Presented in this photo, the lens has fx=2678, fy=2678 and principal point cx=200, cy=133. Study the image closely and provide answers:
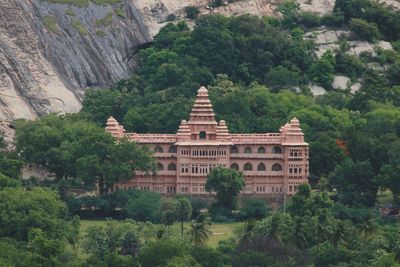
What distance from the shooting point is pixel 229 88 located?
452 ft

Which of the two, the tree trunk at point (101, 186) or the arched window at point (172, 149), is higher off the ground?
the arched window at point (172, 149)

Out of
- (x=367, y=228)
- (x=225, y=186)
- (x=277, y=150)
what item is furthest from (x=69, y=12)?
(x=367, y=228)

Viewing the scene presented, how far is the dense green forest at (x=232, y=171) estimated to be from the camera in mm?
107562

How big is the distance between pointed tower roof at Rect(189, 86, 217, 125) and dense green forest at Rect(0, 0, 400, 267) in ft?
10.8

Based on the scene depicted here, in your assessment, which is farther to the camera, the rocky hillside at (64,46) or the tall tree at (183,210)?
the rocky hillside at (64,46)

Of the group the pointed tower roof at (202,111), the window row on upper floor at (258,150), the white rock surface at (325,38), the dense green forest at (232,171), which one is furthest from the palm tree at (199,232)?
the white rock surface at (325,38)

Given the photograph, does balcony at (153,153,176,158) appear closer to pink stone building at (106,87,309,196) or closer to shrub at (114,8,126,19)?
pink stone building at (106,87,309,196)

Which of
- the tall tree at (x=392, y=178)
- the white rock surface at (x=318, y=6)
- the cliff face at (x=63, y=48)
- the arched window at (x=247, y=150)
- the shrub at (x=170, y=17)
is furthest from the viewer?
the white rock surface at (x=318, y=6)

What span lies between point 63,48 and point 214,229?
25961 millimetres

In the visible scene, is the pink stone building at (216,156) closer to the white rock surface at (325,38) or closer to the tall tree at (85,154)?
the tall tree at (85,154)

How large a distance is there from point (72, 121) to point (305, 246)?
24769mm

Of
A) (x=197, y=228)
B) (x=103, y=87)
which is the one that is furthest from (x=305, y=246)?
(x=103, y=87)

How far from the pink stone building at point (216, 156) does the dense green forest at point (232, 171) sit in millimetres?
1537

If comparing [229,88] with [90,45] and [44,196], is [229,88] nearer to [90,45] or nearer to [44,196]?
[90,45]
